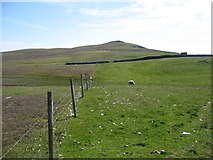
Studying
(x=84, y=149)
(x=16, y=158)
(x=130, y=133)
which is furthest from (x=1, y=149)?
(x=130, y=133)

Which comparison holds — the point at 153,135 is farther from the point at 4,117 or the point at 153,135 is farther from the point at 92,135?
the point at 4,117

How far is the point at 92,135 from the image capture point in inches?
547

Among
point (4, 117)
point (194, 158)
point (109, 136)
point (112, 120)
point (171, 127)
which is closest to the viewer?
point (194, 158)

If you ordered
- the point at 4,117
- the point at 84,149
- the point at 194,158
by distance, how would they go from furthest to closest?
the point at 4,117
the point at 84,149
the point at 194,158

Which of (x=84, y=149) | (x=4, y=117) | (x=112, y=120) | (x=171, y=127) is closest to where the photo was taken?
(x=84, y=149)

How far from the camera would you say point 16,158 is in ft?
35.8

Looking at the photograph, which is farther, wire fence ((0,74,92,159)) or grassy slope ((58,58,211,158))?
grassy slope ((58,58,211,158))

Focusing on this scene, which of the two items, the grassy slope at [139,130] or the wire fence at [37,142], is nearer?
the wire fence at [37,142]

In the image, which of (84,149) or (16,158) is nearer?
(16,158)

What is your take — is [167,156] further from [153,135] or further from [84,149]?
[84,149]

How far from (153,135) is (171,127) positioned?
2108 mm

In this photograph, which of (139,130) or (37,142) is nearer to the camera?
(37,142)

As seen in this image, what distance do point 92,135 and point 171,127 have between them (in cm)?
521

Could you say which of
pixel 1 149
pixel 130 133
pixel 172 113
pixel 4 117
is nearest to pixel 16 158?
pixel 1 149
